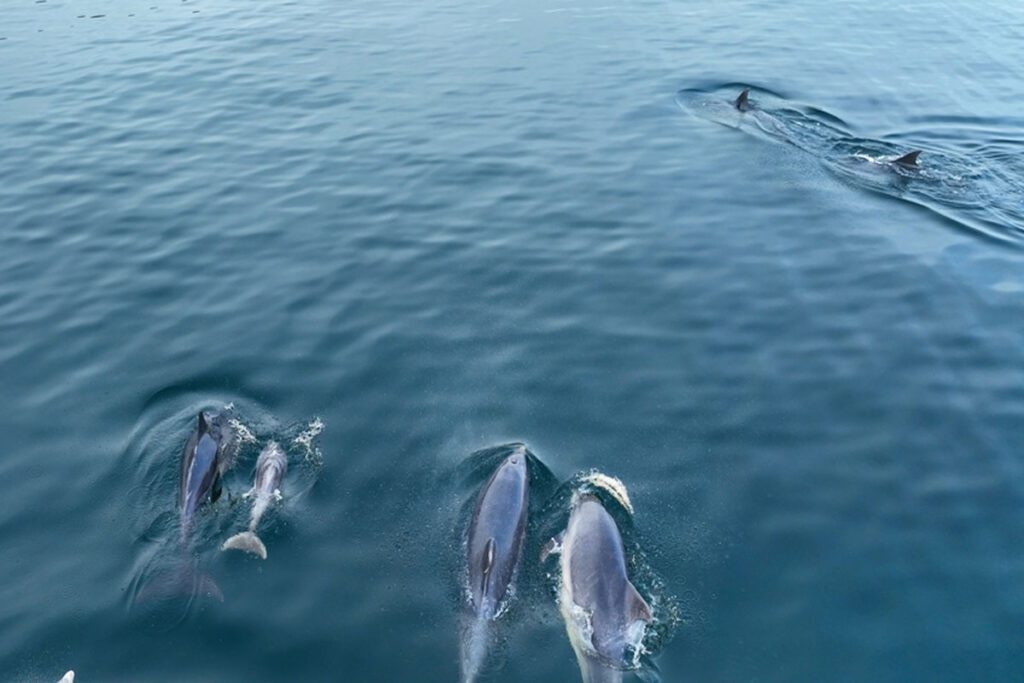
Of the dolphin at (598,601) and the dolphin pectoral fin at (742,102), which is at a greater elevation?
the dolphin at (598,601)

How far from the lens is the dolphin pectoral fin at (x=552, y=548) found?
1477 centimetres

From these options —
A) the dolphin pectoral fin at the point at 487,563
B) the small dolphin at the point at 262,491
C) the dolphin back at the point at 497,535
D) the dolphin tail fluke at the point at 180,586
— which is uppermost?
the dolphin pectoral fin at the point at 487,563

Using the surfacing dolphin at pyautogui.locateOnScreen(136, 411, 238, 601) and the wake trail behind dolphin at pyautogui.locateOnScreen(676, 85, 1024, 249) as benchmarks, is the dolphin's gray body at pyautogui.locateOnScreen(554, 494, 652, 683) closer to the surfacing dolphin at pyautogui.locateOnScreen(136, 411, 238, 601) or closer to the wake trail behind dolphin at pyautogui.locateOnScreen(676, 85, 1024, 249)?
the surfacing dolphin at pyautogui.locateOnScreen(136, 411, 238, 601)

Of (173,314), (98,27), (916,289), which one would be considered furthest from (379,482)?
(98,27)

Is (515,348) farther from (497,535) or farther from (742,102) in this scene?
(742,102)

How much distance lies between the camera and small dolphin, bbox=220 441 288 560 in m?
15.1

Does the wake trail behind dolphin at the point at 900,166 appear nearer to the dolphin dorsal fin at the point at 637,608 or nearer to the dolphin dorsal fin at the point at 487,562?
the dolphin dorsal fin at the point at 637,608

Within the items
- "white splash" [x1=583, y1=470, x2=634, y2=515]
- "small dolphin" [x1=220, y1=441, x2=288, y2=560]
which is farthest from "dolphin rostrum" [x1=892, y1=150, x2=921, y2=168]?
"small dolphin" [x1=220, y1=441, x2=288, y2=560]

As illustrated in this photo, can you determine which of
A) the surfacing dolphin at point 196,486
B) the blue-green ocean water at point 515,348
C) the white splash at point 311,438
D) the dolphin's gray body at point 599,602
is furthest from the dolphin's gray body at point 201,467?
the dolphin's gray body at point 599,602

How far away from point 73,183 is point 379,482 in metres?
20.0

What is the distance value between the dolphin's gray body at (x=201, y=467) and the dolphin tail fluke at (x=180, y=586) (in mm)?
680

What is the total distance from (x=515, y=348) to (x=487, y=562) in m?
7.72

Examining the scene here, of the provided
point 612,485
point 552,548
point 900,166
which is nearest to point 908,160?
point 900,166

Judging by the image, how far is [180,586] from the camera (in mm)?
14500
